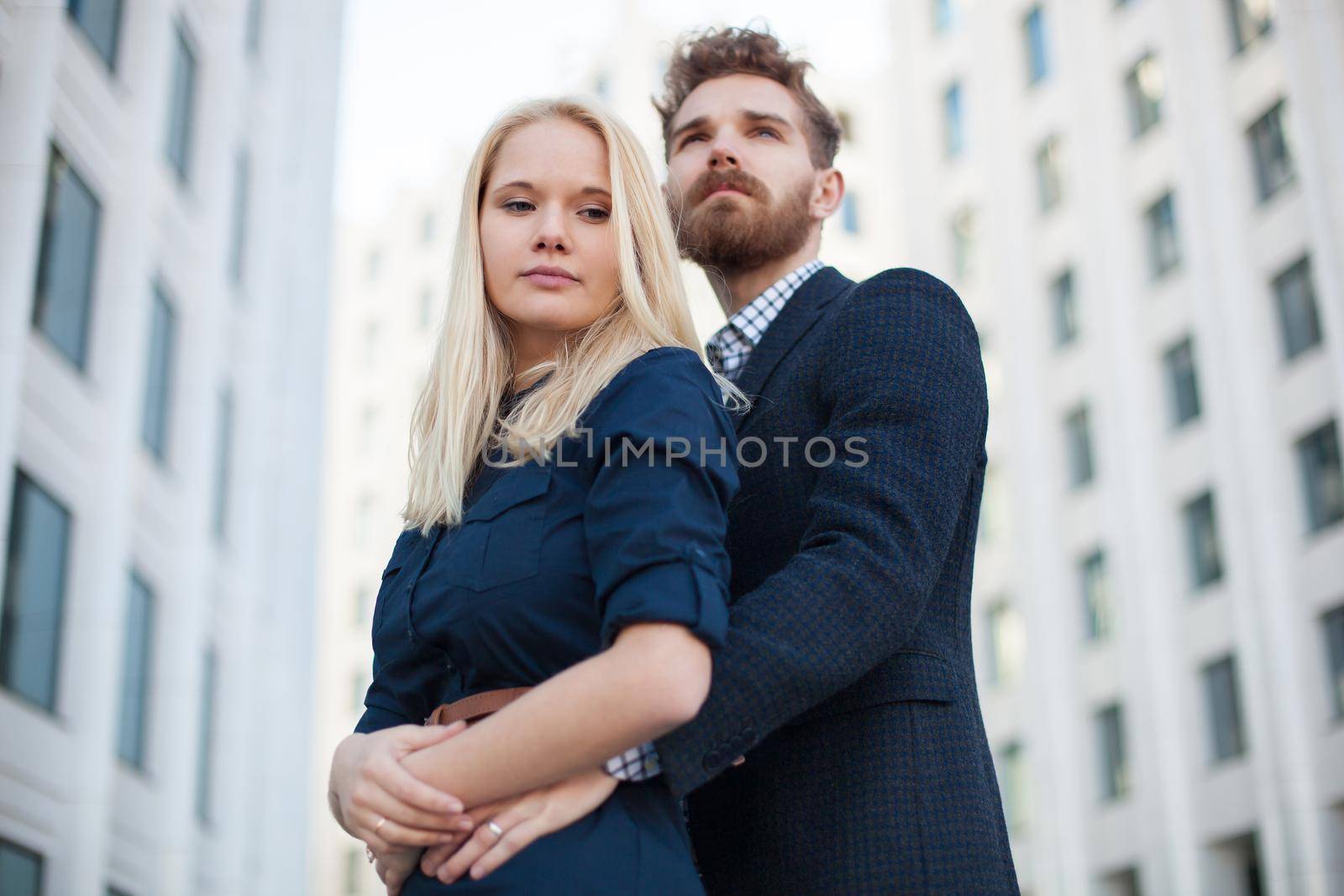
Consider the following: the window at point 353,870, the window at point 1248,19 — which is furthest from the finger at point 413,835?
the window at point 353,870

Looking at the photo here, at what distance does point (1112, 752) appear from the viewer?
29609mm

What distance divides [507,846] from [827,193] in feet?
8.42

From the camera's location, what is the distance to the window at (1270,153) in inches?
1043

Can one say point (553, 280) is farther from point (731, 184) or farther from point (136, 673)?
point (136, 673)

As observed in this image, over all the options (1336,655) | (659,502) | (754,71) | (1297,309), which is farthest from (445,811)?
(1297,309)

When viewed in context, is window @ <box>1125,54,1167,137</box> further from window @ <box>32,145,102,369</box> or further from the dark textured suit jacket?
the dark textured suit jacket

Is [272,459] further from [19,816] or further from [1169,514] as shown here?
[1169,514]

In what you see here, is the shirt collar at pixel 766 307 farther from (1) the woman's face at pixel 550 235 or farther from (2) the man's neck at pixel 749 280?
(1) the woman's face at pixel 550 235

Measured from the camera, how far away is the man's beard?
3926 mm

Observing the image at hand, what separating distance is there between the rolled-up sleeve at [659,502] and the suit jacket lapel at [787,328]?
663 mm

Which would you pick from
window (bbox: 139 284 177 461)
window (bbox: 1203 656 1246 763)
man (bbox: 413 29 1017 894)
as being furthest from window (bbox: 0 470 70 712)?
window (bbox: 1203 656 1246 763)

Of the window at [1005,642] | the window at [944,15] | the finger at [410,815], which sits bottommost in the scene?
the finger at [410,815]

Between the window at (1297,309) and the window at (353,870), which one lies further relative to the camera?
the window at (353,870)

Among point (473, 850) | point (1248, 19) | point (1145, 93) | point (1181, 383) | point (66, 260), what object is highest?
point (1145, 93)
